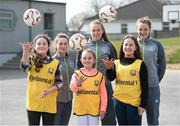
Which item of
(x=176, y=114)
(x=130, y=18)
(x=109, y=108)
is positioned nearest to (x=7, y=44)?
(x=176, y=114)

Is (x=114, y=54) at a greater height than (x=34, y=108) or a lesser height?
greater

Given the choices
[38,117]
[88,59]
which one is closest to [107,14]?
[88,59]

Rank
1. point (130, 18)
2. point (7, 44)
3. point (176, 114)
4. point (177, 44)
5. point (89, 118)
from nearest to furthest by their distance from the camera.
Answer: point (89, 118) → point (176, 114) → point (7, 44) → point (177, 44) → point (130, 18)

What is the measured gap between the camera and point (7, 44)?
33.0 m

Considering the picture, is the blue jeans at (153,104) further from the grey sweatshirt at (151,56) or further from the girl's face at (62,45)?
the girl's face at (62,45)

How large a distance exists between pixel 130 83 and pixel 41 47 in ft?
4.37

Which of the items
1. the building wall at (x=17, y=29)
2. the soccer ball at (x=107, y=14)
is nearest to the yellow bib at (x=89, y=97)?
the soccer ball at (x=107, y=14)

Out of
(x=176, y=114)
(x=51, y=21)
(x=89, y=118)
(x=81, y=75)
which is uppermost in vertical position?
(x=51, y=21)

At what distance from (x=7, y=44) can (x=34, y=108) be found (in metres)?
27.3

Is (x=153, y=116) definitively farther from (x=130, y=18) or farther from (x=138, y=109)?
(x=130, y=18)

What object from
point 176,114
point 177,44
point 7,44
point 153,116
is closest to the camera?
point 153,116

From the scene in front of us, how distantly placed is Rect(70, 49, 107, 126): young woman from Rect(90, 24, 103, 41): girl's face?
0.58 metres

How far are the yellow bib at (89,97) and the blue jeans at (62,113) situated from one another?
62 cm

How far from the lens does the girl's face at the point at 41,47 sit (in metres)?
6.30
